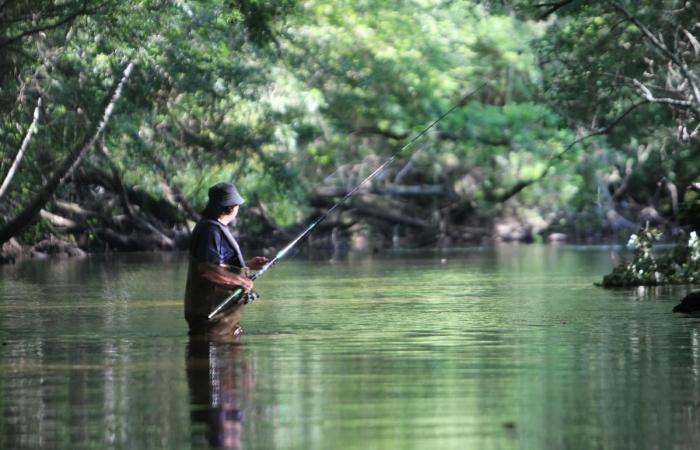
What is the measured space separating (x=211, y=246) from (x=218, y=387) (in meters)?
3.55

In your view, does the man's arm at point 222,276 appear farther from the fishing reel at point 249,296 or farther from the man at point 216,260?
the fishing reel at point 249,296

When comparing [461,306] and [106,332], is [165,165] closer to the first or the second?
[461,306]

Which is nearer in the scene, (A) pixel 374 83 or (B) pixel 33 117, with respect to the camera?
(B) pixel 33 117

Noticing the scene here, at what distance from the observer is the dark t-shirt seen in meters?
15.4

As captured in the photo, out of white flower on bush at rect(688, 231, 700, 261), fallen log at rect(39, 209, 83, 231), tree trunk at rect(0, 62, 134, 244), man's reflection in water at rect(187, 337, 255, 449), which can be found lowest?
man's reflection in water at rect(187, 337, 255, 449)

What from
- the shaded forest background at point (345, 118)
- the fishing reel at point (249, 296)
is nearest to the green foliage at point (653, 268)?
the shaded forest background at point (345, 118)

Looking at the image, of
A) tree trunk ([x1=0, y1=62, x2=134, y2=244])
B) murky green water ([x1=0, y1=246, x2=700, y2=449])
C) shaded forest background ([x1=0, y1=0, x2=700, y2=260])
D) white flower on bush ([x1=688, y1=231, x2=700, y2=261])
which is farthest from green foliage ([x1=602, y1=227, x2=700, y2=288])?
tree trunk ([x1=0, y1=62, x2=134, y2=244])

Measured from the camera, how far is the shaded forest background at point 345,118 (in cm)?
3491

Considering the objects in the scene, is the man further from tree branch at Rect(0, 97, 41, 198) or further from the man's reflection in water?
tree branch at Rect(0, 97, 41, 198)

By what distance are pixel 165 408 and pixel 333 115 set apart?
47272 mm

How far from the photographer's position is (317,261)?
1679 inches

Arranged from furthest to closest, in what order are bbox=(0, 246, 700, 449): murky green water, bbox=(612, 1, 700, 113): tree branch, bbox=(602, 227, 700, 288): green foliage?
bbox=(612, 1, 700, 113): tree branch
bbox=(602, 227, 700, 288): green foliage
bbox=(0, 246, 700, 449): murky green water

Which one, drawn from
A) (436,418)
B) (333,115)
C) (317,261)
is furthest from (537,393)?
(333,115)

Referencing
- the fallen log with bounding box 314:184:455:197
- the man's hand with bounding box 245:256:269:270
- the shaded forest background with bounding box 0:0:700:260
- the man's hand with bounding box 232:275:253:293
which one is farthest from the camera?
the fallen log with bounding box 314:184:455:197
